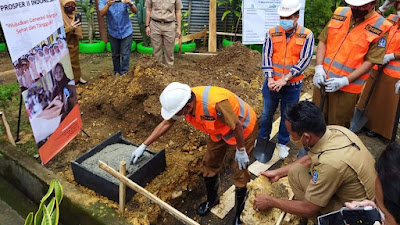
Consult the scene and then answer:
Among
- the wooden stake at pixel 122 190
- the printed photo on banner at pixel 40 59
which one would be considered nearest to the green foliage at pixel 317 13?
the printed photo on banner at pixel 40 59

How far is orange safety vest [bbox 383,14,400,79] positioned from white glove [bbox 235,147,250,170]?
7.69 ft

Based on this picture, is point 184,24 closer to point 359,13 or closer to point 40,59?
point 40,59

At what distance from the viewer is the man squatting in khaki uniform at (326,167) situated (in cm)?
222

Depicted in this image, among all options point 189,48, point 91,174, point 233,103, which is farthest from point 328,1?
point 91,174

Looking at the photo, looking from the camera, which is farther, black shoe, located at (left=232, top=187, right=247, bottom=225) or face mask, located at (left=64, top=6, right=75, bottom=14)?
face mask, located at (left=64, top=6, right=75, bottom=14)

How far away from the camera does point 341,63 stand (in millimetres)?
3453

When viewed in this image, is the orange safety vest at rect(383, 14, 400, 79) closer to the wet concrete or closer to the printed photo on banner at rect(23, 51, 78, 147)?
the wet concrete

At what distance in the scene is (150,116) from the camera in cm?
445

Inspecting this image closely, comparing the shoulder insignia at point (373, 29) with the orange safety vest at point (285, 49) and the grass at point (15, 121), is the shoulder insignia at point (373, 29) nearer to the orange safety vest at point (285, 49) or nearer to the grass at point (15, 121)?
the orange safety vest at point (285, 49)

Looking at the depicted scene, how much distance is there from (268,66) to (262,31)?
366cm

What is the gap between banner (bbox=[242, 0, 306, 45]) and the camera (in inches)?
277

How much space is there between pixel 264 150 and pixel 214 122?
1477 mm

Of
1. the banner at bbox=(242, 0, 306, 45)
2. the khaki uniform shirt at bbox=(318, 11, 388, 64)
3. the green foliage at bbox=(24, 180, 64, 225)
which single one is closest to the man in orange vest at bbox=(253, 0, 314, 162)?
the khaki uniform shirt at bbox=(318, 11, 388, 64)

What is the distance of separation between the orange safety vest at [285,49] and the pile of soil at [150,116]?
126cm
